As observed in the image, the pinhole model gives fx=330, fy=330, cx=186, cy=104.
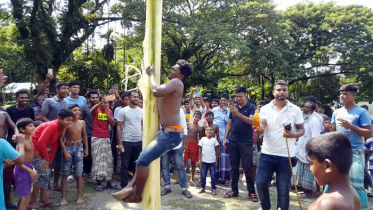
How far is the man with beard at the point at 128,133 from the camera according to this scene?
6562 millimetres

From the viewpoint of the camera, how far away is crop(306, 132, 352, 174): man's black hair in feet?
6.79

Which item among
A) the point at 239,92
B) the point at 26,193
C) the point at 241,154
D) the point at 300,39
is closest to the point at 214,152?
the point at 241,154

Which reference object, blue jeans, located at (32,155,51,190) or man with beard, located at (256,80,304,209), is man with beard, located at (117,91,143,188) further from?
man with beard, located at (256,80,304,209)

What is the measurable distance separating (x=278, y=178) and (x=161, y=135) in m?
2.13

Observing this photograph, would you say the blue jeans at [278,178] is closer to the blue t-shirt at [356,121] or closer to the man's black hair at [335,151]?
the blue t-shirt at [356,121]

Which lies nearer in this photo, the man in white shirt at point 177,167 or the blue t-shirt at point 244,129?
the blue t-shirt at point 244,129

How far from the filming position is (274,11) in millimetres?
18250

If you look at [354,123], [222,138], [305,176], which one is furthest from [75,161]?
[354,123]

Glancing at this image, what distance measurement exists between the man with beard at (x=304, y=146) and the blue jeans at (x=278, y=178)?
2234mm

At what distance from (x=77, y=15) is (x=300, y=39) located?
14.1 meters

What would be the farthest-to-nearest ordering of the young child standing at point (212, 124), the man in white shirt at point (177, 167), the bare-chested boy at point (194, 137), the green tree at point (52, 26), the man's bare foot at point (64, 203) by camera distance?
the green tree at point (52, 26) < the bare-chested boy at point (194, 137) < the young child standing at point (212, 124) < the man in white shirt at point (177, 167) < the man's bare foot at point (64, 203)

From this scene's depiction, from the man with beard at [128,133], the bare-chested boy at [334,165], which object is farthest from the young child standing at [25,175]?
the bare-chested boy at [334,165]

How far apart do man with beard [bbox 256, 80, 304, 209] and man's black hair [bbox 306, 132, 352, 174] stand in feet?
7.64

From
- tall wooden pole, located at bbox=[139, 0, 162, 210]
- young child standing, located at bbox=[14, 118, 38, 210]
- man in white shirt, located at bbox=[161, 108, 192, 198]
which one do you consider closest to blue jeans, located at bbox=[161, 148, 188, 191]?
man in white shirt, located at bbox=[161, 108, 192, 198]
